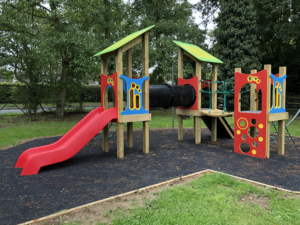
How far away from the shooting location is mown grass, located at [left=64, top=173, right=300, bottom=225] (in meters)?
2.72

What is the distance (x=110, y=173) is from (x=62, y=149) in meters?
1.21

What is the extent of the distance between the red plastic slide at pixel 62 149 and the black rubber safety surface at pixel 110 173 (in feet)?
0.64

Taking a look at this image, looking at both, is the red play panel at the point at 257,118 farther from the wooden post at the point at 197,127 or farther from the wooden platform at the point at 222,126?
the wooden platform at the point at 222,126

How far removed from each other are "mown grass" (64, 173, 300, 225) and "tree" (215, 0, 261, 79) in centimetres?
1366

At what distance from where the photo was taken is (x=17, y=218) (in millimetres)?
2846

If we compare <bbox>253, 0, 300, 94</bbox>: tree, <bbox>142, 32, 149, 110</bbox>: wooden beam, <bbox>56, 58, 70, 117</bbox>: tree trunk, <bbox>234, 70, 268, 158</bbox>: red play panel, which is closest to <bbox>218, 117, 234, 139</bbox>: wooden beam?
<bbox>234, 70, 268, 158</bbox>: red play panel

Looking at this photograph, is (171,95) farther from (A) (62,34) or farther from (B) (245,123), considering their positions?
(A) (62,34)

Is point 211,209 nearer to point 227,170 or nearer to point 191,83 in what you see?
point 227,170

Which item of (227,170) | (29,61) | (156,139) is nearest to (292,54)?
(156,139)

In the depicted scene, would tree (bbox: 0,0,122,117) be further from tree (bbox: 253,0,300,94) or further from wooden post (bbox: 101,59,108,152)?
tree (bbox: 253,0,300,94)

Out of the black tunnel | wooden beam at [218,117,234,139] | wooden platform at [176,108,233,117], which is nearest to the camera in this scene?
the black tunnel

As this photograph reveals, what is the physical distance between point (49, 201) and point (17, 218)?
1.65 feet

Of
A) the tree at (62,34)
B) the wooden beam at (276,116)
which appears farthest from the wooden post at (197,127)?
the tree at (62,34)

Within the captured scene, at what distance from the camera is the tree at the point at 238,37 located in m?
15.9
